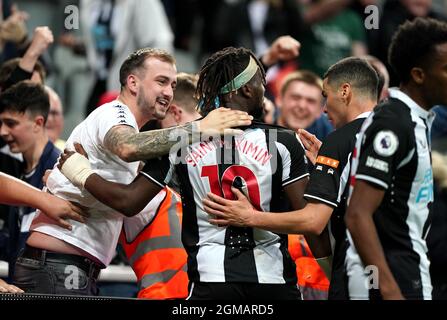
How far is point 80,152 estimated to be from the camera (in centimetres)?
578

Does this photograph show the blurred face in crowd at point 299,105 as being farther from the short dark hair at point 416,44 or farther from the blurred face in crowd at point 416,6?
the short dark hair at point 416,44

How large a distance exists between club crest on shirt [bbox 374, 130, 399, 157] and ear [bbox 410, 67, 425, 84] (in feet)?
1.17

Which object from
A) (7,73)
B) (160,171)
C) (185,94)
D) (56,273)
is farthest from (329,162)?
(7,73)

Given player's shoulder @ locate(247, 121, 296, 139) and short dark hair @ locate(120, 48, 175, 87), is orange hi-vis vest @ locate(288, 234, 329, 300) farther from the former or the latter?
short dark hair @ locate(120, 48, 175, 87)

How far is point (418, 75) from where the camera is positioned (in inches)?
180

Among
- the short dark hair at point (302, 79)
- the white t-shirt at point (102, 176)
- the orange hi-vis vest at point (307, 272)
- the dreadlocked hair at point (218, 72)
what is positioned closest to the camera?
the dreadlocked hair at point (218, 72)

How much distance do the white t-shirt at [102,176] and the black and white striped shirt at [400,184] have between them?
171 centimetres

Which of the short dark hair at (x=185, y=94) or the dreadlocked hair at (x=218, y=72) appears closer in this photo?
the dreadlocked hair at (x=218, y=72)

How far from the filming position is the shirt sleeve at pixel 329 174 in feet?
16.1

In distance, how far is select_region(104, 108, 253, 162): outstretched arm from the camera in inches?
196

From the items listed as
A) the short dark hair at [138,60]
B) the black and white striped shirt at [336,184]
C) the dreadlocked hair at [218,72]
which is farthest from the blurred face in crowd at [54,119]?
the black and white striped shirt at [336,184]

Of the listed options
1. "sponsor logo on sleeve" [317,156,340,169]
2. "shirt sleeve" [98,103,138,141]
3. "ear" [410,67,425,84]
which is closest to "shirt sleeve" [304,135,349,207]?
"sponsor logo on sleeve" [317,156,340,169]

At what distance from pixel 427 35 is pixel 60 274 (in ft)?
8.78
